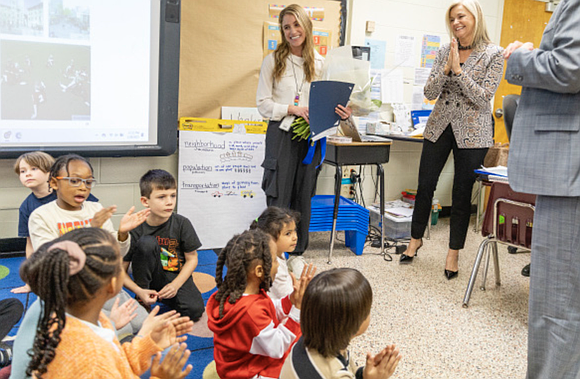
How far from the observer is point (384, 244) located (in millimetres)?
3420

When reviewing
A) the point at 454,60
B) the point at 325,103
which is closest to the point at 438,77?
the point at 454,60

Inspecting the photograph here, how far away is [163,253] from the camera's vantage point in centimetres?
214

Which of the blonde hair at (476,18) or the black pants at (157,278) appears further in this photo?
the blonde hair at (476,18)

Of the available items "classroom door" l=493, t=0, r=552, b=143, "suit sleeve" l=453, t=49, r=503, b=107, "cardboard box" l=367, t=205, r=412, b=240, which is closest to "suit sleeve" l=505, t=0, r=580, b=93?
"suit sleeve" l=453, t=49, r=503, b=107

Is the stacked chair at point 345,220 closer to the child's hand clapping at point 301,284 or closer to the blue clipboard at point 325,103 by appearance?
the blue clipboard at point 325,103

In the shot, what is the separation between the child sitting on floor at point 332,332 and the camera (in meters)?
1.09

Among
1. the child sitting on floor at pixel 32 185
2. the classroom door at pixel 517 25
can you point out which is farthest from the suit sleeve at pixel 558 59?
the classroom door at pixel 517 25

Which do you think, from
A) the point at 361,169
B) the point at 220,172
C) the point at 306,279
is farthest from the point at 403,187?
the point at 306,279

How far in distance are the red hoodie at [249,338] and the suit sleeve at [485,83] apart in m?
1.68

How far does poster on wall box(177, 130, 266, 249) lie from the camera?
10.2ft

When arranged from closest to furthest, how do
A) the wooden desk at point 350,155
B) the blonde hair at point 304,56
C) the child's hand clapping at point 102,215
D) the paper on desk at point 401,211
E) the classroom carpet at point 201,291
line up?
the child's hand clapping at point 102,215
the classroom carpet at point 201,291
the blonde hair at point 304,56
the wooden desk at point 350,155
the paper on desk at point 401,211

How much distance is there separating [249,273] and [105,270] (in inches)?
23.3

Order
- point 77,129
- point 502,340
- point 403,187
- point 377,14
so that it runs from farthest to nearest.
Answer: point 403,187 → point 377,14 → point 77,129 → point 502,340

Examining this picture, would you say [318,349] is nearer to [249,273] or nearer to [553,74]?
[249,273]
